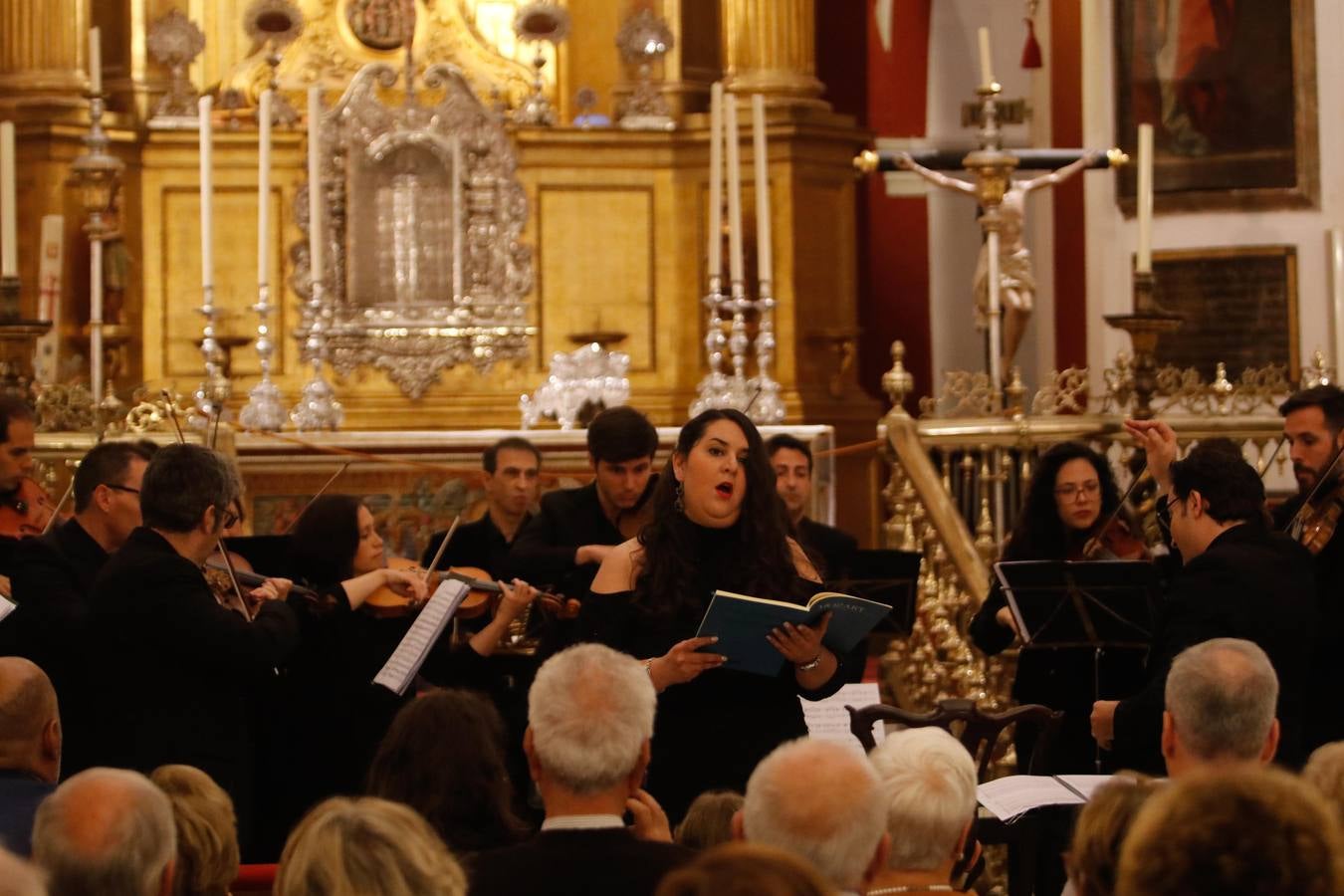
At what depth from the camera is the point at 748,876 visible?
2.54 m

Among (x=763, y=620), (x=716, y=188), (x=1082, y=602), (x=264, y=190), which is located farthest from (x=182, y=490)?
(x=716, y=188)

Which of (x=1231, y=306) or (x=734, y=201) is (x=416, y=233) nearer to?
(x=734, y=201)

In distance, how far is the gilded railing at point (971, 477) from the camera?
335 inches

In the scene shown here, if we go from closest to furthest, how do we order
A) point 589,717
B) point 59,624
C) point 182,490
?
point 589,717, point 182,490, point 59,624

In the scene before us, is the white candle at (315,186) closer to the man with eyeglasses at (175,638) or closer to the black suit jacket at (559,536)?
the black suit jacket at (559,536)

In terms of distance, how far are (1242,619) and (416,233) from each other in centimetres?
803

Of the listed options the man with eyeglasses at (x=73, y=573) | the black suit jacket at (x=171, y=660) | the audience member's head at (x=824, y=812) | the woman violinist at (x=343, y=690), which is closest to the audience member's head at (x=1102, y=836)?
the audience member's head at (x=824, y=812)

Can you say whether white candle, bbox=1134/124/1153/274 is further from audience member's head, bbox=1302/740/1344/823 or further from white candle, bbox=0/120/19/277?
audience member's head, bbox=1302/740/1344/823

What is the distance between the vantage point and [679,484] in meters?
5.27

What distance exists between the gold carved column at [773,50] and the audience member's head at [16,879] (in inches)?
411

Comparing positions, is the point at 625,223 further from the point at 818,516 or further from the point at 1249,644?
the point at 1249,644

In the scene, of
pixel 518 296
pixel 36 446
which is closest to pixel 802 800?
pixel 36 446

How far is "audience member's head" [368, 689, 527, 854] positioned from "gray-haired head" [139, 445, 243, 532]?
1.09 metres

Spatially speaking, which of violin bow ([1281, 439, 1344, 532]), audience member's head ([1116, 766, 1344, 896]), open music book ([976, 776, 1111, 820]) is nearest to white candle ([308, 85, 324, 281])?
violin bow ([1281, 439, 1344, 532])
